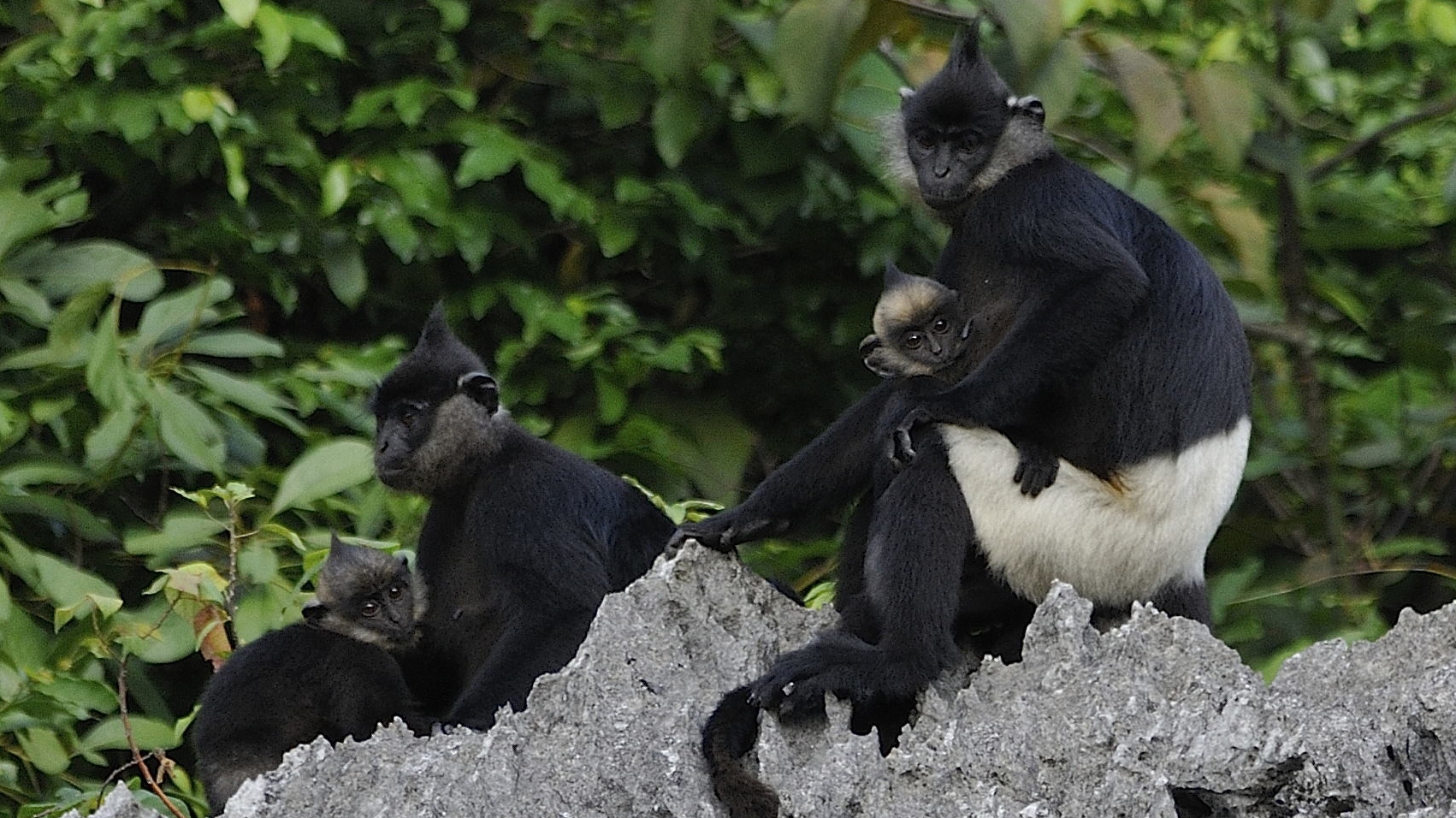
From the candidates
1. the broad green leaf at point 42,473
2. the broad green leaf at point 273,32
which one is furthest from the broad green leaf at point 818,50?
the broad green leaf at point 42,473

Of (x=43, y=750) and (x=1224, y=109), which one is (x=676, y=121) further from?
(x=43, y=750)

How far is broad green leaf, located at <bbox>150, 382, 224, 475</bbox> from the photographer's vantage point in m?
4.71

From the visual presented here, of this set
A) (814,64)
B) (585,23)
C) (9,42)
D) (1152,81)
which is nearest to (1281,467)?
(1152,81)

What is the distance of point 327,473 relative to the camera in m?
4.53

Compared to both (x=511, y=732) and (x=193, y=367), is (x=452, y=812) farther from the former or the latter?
(x=193, y=367)

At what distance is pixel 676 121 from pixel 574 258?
0.84 metres

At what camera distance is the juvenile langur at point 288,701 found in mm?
3549

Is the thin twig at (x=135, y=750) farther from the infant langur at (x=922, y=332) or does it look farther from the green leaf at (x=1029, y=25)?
the green leaf at (x=1029, y=25)

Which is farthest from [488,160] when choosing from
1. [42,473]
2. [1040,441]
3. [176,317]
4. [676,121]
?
[1040,441]

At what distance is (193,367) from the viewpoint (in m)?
5.00

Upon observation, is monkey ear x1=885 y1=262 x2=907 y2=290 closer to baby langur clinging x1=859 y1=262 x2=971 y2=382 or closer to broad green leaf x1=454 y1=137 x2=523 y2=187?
baby langur clinging x1=859 y1=262 x2=971 y2=382

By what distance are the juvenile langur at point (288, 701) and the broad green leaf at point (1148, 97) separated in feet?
7.00

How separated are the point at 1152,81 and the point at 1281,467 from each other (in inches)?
48.6

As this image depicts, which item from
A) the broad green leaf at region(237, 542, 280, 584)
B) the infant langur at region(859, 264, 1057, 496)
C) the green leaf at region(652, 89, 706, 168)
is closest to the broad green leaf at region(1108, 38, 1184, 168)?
the green leaf at region(652, 89, 706, 168)
